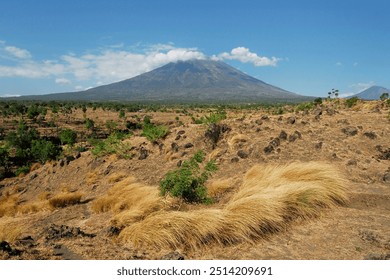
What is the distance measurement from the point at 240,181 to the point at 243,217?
3193mm

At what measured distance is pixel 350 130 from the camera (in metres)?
11.7

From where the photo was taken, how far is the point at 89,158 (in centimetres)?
1536

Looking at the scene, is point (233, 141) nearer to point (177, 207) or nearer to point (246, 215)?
point (177, 207)

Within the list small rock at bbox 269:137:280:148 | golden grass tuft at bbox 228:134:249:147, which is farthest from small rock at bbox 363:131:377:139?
golden grass tuft at bbox 228:134:249:147

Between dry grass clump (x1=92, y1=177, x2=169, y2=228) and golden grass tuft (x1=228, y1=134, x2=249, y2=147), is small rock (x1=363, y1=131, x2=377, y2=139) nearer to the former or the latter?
golden grass tuft (x1=228, y1=134, x2=249, y2=147)

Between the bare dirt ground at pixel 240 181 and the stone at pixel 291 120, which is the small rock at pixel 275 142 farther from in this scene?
the stone at pixel 291 120

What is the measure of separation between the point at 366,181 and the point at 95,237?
6.48 metres

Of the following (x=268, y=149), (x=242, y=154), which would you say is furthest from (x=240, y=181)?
(x=268, y=149)

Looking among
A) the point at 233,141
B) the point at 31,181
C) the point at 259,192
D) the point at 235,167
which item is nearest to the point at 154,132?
the point at 233,141

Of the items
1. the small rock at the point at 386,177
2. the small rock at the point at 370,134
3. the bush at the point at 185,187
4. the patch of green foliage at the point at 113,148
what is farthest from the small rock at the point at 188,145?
the small rock at the point at 386,177

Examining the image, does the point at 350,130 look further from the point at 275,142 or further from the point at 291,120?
the point at 275,142

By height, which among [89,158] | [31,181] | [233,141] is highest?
[233,141]

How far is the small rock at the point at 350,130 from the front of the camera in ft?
38.1

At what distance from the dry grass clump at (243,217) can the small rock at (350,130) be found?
483cm
